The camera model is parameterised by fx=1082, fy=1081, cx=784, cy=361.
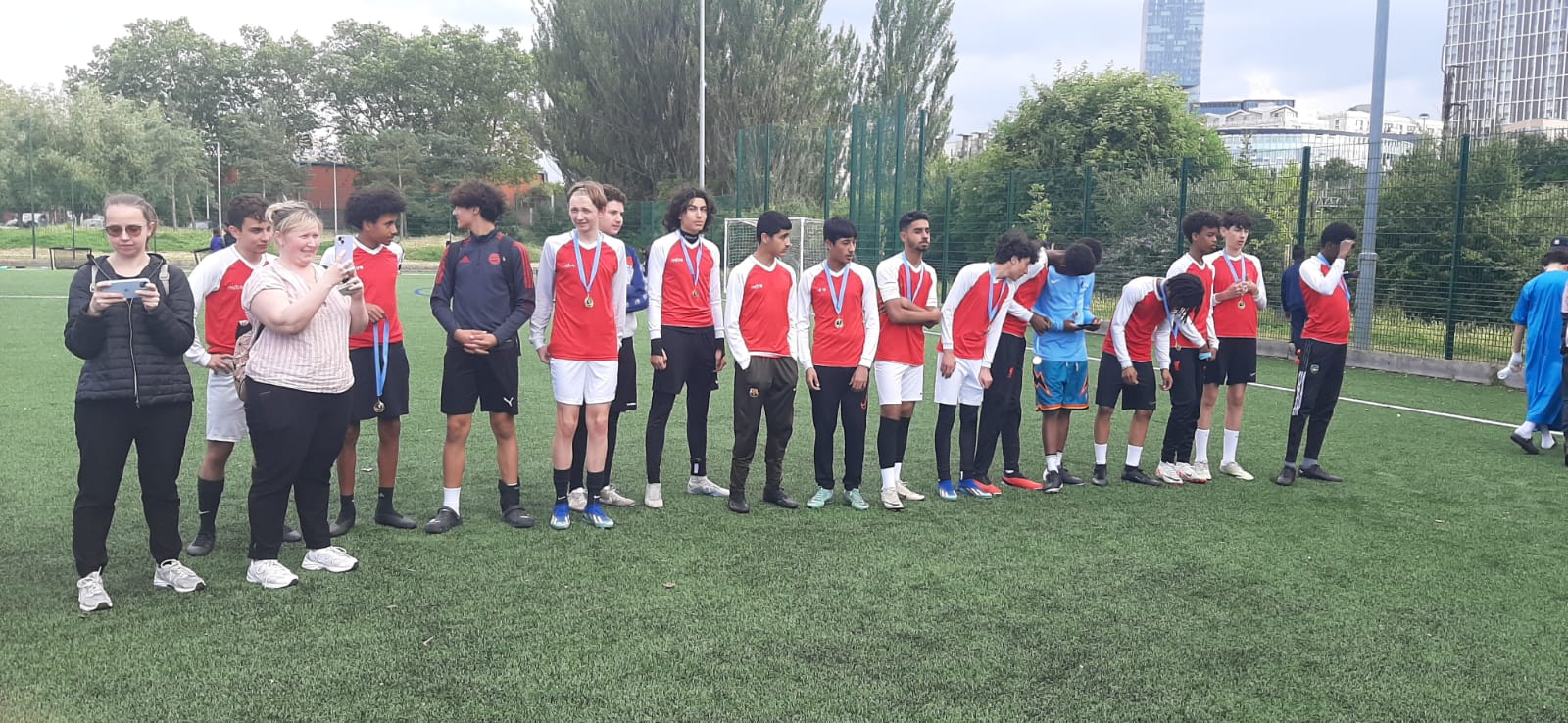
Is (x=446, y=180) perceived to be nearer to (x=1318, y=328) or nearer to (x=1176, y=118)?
(x=1176, y=118)

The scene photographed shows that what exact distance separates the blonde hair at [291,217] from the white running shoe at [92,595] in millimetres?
1498

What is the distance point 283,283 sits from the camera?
418 centimetres

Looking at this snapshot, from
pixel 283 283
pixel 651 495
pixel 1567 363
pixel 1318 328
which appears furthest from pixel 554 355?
pixel 1567 363

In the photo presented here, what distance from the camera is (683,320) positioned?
6.04 meters

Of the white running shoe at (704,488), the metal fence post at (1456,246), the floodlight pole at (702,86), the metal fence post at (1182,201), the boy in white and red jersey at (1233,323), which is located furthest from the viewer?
the floodlight pole at (702,86)

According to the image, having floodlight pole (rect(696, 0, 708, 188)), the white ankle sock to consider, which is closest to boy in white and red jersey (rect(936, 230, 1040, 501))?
the white ankle sock

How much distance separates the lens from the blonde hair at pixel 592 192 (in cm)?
550

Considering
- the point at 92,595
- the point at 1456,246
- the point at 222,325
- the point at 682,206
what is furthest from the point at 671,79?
the point at 92,595

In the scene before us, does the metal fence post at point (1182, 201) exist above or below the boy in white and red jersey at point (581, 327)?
above

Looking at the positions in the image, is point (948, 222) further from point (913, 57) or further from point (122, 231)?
point (913, 57)

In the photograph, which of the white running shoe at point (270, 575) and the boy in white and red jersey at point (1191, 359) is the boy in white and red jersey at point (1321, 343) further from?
the white running shoe at point (270, 575)

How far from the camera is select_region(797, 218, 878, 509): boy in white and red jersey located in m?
5.79

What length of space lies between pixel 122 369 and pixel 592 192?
2.34m

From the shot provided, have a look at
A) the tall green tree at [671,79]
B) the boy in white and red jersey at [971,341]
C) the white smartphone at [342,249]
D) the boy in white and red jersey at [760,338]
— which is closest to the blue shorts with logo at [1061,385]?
the boy in white and red jersey at [971,341]
